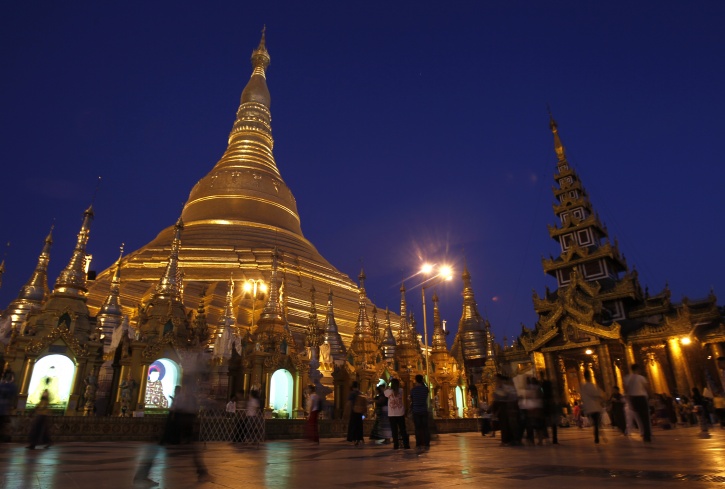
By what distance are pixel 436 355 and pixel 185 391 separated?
2759 cm

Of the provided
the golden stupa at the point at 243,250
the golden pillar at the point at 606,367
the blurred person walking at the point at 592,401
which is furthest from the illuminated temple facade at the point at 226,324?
the golden pillar at the point at 606,367

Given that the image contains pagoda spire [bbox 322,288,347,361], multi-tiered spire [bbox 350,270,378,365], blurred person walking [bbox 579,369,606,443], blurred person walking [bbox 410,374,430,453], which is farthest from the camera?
multi-tiered spire [bbox 350,270,378,365]

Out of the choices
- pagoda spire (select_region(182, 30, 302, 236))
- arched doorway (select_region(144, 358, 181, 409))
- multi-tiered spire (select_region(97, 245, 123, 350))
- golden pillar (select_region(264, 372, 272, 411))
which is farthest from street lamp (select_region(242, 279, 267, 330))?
arched doorway (select_region(144, 358, 181, 409))

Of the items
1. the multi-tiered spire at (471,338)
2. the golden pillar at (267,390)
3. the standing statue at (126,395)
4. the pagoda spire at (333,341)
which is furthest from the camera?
the multi-tiered spire at (471,338)

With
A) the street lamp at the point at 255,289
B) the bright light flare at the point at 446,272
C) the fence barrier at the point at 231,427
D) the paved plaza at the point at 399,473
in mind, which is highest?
the street lamp at the point at 255,289

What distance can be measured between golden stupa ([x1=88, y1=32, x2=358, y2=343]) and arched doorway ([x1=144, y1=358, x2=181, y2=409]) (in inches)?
432

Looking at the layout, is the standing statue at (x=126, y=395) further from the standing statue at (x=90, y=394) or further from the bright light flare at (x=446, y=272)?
the bright light flare at (x=446, y=272)

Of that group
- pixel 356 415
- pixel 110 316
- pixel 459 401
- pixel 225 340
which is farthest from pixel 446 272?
pixel 110 316

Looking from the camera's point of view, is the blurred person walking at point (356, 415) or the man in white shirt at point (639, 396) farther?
the blurred person walking at point (356, 415)

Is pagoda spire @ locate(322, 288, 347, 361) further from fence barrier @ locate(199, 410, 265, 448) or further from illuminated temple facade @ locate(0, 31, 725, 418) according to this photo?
fence barrier @ locate(199, 410, 265, 448)

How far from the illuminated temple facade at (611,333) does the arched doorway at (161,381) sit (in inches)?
562

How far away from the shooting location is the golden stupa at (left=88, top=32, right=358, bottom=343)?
33438 millimetres

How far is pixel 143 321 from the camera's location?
65.8ft

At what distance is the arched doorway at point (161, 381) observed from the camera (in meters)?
17.3
